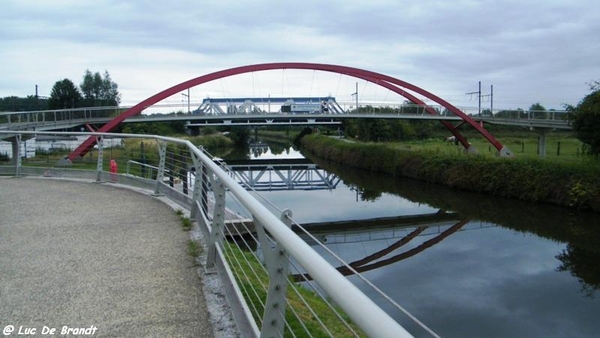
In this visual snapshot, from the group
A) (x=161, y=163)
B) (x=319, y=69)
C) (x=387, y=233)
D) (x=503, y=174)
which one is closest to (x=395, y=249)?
(x=387, y=233)

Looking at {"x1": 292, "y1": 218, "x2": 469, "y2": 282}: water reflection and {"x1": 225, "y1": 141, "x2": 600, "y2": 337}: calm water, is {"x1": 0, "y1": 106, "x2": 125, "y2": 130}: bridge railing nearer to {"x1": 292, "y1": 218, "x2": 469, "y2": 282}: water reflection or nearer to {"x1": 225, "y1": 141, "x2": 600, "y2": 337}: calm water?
{"x1": 225, "y1": 141, "x2": 600, "y2": 337}: calm water

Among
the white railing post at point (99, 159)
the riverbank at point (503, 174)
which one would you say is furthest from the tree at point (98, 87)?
the white railing post at point (99, 159)

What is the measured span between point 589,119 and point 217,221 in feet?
57.8

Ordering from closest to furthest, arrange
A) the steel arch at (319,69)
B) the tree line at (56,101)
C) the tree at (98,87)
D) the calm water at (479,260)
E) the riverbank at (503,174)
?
the calm water at (479,260) → the riverbank at (503,174) → the steel arch at (319,69) → the tree line at (56,101) → the tree at (98,87)

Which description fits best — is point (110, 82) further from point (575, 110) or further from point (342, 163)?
point (575, 110)

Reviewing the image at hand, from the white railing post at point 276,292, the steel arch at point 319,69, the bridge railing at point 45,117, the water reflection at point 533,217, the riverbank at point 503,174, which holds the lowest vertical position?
the water reflection at point 533,217

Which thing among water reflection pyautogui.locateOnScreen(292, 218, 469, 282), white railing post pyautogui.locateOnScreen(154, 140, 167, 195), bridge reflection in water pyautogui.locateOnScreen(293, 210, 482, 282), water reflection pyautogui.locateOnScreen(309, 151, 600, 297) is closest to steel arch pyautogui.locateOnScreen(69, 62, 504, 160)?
water reflection pyautogui.locateOnScreen(309, 151, 600, 297)

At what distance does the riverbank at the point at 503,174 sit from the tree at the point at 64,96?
107 feet

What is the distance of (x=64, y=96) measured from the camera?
161 feet

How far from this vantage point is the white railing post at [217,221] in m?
3.64

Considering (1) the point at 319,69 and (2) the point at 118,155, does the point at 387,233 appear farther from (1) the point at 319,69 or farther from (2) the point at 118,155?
(1) the point at 319,69

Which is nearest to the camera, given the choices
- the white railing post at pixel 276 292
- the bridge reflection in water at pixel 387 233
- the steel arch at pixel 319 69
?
the white railing post at pixel 276 292

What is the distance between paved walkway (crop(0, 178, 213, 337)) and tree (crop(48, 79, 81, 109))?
46.2m

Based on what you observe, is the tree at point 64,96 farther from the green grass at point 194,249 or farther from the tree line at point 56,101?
the green grass at point 194,249
